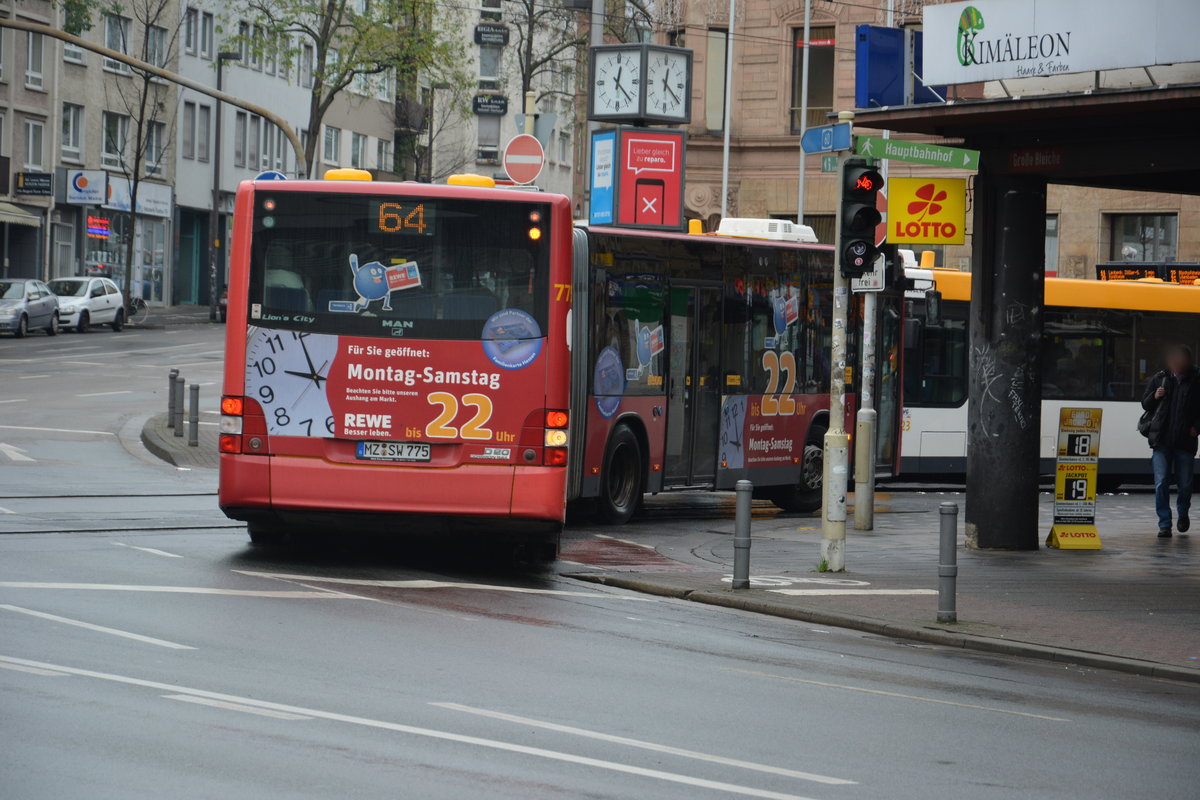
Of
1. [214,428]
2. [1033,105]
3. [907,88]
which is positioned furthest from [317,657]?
[214,428]

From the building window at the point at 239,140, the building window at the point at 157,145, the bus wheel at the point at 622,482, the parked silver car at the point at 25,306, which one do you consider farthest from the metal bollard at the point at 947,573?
the building window at the point at 239,140

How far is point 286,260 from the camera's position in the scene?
1427cm

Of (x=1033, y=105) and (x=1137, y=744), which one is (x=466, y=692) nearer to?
(x=1137, y=744)

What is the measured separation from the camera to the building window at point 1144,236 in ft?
151

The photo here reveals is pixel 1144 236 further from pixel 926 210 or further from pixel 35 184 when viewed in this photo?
pixel 35 184

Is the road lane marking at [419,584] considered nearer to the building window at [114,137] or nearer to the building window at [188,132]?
the building window at [114,137]

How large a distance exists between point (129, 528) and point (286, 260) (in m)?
3.11

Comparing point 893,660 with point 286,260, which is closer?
point 893,660

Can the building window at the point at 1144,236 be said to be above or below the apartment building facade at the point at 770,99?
below

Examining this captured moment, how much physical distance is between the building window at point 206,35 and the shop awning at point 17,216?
13780mm

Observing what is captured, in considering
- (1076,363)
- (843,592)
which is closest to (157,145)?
(1076,363)

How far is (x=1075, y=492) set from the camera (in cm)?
1889

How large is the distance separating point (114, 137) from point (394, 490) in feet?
191

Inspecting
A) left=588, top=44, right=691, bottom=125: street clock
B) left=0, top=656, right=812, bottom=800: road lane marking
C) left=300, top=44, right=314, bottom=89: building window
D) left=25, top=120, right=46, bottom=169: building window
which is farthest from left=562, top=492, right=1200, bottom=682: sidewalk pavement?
left=300, top=44, right=314, bottom=89: building window
